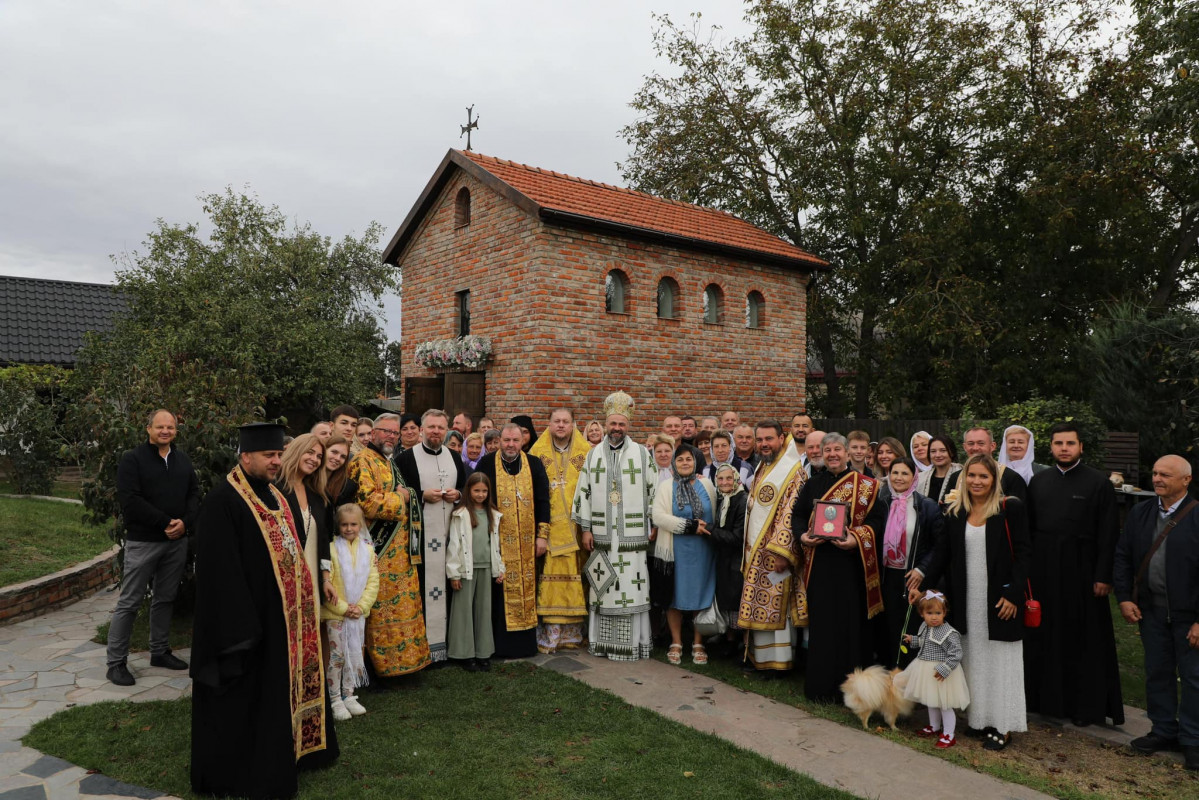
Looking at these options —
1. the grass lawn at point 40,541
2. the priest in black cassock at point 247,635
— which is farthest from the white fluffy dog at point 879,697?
the grass lawn at point 40,541

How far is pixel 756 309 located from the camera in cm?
1515

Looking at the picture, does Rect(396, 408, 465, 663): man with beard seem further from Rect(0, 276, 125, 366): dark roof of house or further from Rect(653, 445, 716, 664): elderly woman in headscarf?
Rect(0, 276, 125, 366): dark roof of house

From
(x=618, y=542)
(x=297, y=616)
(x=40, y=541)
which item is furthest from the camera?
(x=40, y=541)

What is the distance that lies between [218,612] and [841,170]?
1886 cm

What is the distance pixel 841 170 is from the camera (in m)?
19.4

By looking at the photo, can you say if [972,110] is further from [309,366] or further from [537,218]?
[309,366]

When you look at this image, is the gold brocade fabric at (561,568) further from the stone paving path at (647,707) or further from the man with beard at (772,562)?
the man with beard at (772,562)

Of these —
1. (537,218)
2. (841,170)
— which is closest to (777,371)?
(537,218)

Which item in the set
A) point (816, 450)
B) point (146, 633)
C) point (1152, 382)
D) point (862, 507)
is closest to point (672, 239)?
point (1152, 382)

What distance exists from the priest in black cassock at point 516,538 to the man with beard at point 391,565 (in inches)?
33.6

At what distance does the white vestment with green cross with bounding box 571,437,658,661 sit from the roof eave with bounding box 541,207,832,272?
6042 mm

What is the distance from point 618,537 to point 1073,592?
336 centimetres

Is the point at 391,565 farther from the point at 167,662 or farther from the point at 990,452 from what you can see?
the point at 990,452

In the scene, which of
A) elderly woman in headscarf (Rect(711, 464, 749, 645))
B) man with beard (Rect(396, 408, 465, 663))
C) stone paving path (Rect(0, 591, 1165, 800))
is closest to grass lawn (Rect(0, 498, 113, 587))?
stone paving path (Rect(0, 591, 1165, 800))
